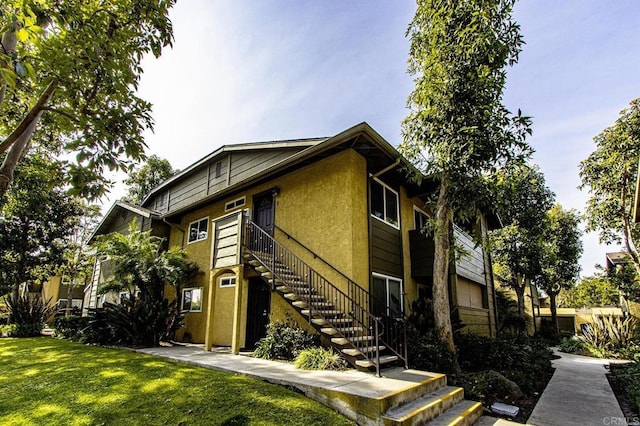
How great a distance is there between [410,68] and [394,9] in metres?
1.62

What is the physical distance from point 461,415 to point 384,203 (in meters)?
6.15

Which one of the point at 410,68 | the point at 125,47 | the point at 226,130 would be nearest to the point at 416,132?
the point at 410,68

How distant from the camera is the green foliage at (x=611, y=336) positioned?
13.0 metres

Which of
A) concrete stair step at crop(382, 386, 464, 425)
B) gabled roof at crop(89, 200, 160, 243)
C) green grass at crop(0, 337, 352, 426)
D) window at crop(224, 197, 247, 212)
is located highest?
gabled roof at crop(89, 200, 160, 243)

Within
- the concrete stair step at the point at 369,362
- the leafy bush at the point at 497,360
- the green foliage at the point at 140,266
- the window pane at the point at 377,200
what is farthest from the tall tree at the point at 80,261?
the leafy bush at the point at 497,360

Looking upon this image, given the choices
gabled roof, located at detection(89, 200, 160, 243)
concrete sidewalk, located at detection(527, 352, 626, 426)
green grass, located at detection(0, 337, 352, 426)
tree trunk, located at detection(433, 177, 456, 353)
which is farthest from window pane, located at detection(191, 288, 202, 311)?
concrete sidewalk, located at detection(527, 352, 626, 426)

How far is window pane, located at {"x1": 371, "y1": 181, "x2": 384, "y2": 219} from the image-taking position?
9720 millimetres

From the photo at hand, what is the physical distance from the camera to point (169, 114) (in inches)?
251

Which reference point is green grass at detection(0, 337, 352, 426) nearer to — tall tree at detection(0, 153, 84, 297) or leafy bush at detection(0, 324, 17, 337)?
leafy bush at detection(0, 324, 17, 337)

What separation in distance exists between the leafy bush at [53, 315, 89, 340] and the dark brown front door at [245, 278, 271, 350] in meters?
6.29

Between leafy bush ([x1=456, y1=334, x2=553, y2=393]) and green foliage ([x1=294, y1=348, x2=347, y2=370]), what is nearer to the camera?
green foliage ([x1=294, y1=348, x2=347, y2=370])

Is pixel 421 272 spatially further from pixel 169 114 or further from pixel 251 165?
pixel 169 114

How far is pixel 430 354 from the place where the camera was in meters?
7.31

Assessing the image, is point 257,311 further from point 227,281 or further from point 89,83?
point 89,83
